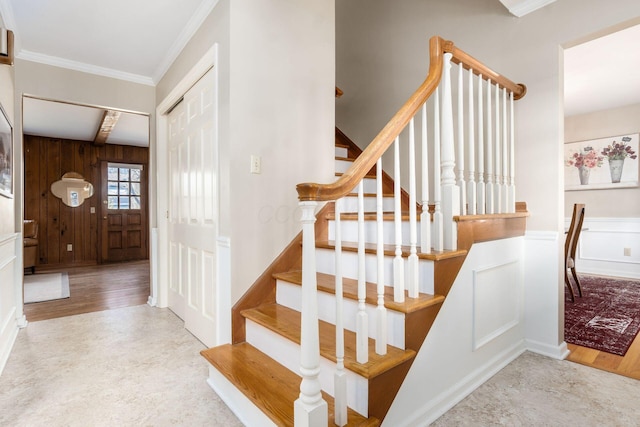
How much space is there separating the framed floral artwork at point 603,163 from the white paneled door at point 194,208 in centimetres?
559

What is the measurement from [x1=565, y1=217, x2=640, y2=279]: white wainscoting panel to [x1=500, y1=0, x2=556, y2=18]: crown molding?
4.17 m

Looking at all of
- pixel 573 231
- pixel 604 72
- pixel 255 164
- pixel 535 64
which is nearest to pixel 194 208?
pixel 255 164

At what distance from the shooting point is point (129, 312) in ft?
10.5

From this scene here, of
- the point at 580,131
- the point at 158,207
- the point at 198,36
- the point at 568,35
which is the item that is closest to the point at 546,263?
the point at 568,35

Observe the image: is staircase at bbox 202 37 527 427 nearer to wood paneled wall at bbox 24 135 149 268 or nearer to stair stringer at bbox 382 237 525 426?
stair stringer at bbox 382 237 525 426

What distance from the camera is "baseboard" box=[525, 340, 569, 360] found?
84.0 inches

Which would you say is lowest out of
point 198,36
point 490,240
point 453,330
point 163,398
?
point 163,398

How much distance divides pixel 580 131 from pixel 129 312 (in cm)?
675

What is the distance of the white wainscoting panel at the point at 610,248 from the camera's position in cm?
464

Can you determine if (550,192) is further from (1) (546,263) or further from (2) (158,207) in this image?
(2) (158,207)

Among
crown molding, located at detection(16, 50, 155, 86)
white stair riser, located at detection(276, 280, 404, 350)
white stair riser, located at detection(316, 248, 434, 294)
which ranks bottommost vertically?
white stair riser, located at detection(276, 280, 404, 350)

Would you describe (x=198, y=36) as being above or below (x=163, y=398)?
above

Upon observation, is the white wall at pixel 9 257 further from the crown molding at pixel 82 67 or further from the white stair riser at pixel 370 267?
the white stair riser at pixel 370 267

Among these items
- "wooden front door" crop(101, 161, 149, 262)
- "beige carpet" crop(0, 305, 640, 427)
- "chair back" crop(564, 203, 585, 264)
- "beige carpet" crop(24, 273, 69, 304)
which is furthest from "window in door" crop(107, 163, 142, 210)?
"chair back" crop(564, 203, 585, 264)
